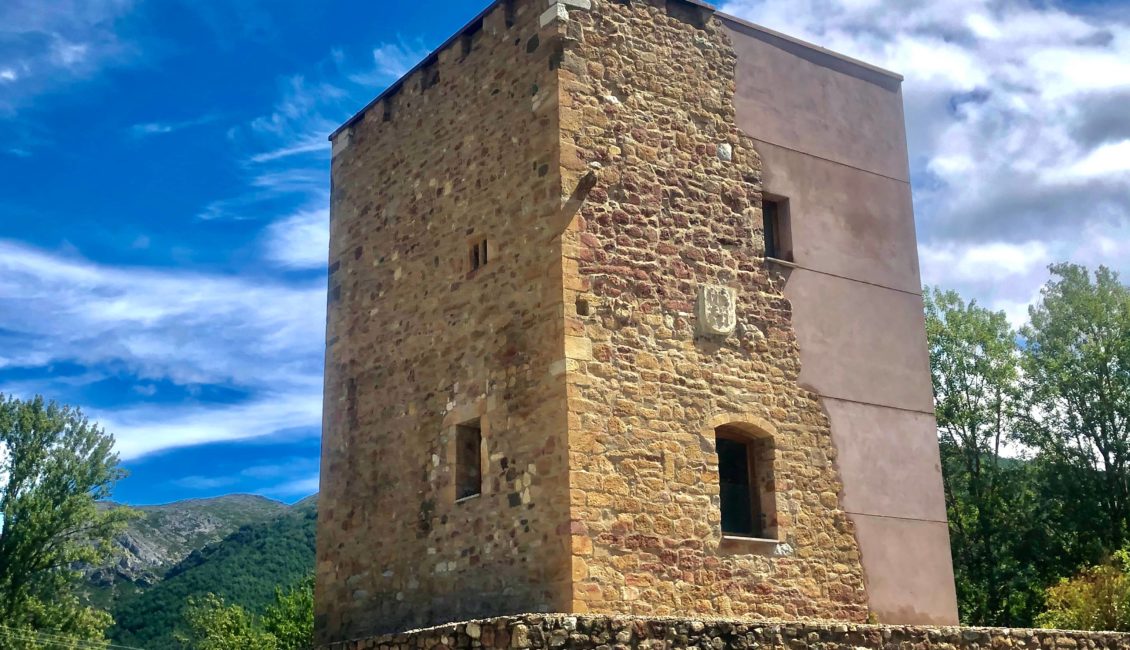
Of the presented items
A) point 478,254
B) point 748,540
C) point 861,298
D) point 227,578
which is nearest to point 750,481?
point 748,540

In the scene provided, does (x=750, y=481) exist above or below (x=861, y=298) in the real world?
below

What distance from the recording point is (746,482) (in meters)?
11.6

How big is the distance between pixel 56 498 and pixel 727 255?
82.0 feet

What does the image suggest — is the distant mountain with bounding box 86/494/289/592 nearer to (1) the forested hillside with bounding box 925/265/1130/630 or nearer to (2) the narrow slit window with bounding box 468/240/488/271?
(1) the forested hillside with bounding box 925/265/1130/630

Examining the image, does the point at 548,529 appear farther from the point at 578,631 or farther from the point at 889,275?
the point at 889,275

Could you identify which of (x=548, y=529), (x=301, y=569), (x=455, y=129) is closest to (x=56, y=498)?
(x=455, y=129)

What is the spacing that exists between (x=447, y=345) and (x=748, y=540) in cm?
386

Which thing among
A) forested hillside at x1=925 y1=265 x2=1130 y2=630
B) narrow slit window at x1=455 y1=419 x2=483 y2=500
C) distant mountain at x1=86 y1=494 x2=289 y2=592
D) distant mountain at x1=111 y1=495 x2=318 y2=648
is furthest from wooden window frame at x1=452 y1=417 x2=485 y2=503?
distant mountain at x1=86 y1=494 x2=289 y2=592

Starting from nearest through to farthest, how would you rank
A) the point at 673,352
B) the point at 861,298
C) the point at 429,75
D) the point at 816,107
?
the point at 673,352 → the point at 861,298 → the point at 816,107 → the point at 429,75

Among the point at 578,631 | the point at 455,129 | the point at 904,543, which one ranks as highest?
the point at 455,129

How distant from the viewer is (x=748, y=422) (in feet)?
37.8

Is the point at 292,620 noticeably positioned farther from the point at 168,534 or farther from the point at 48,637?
the point at 168,534

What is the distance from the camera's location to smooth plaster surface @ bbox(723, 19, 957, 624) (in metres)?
12.3

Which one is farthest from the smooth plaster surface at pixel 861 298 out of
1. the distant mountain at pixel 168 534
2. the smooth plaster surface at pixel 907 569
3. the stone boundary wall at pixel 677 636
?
the distant mountain at pixel 168 534
